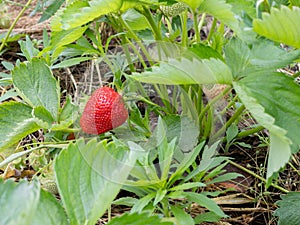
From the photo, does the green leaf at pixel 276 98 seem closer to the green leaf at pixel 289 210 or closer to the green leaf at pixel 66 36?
the green leaf at pixel 289 210

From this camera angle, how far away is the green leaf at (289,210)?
2.99 feet

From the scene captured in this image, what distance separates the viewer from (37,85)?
1088 mm

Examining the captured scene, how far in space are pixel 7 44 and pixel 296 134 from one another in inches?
49.8

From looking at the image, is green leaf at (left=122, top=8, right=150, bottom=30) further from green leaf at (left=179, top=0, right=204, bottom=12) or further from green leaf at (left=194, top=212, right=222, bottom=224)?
green leaf at (left=194, top=212, right=222, bottom=224)

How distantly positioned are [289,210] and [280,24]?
0.41 m

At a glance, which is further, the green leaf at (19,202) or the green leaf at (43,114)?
the green leaf at (43,114)

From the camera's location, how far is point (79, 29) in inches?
38.0

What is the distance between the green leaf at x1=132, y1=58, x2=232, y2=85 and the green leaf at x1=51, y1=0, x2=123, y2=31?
15 centimetres

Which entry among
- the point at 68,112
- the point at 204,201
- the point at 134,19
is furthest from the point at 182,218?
the point at 134,19

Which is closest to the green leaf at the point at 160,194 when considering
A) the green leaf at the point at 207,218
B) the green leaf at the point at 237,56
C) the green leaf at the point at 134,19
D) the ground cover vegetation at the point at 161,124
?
the ground cover vegetation at the point at 161,124

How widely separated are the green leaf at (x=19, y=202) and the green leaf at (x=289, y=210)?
0.54 metres

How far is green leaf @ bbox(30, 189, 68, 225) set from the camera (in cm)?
65

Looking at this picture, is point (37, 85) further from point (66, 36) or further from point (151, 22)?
point (151, 22)

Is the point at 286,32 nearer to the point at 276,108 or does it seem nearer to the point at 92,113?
the point at 276,108
